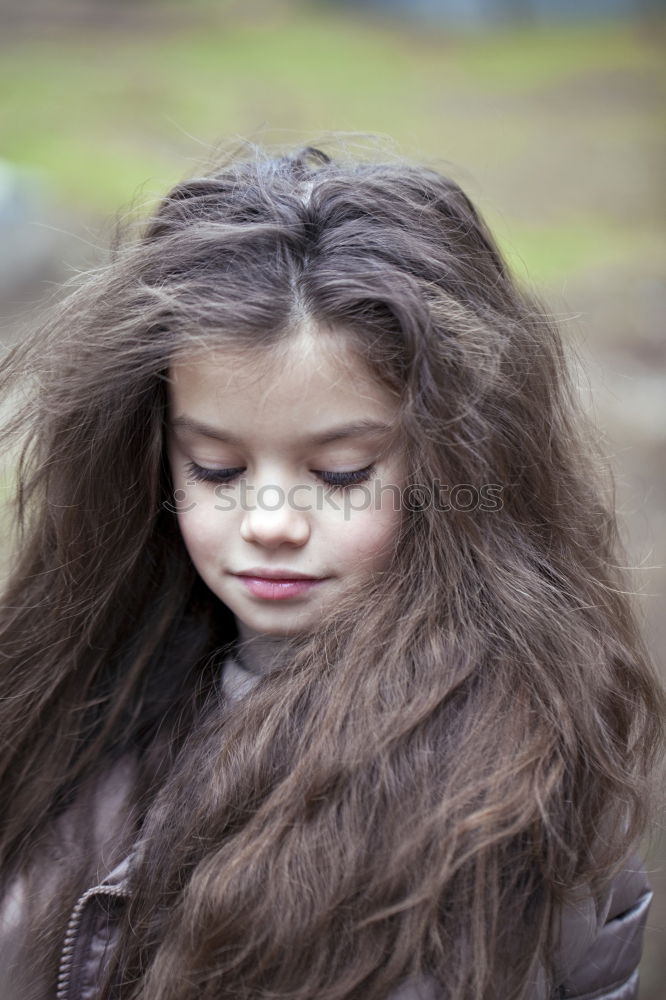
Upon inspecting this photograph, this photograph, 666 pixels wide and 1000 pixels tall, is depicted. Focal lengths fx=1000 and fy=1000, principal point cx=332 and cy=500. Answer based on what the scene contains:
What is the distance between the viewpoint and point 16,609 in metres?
1.46

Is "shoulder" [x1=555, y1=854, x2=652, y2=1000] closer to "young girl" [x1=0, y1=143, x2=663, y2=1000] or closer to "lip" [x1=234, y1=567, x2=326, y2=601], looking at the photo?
"young girl" [x1=0, y1=143, x2=663, y2=1000]

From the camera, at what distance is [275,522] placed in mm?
1142

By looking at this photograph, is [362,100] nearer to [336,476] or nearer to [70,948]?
[336,476]

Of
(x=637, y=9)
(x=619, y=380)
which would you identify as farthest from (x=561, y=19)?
(x=619, y=380)

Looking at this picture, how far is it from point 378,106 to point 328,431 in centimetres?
380

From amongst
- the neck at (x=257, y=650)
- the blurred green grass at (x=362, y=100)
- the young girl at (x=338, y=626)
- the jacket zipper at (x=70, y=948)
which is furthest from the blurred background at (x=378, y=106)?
the jacket zipper at (x=70, y=948)

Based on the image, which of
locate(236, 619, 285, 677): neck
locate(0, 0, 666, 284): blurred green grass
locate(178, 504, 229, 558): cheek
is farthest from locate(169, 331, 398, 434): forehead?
locate(0, 0, 666, 284): blurred green grass

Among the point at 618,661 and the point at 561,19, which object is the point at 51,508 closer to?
the point at 618,661

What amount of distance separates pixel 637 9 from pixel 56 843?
4.50 meters

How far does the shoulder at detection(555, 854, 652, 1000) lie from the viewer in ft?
3.87

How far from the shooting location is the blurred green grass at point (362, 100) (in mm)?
4266

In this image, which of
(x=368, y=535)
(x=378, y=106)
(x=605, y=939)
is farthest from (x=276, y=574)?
(x=378, y=106)

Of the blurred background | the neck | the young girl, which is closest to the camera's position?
the young girl

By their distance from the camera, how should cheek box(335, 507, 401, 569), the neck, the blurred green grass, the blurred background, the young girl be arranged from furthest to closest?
the blurred green grass → the blurred background → the neck → cheek box(335, 507, 401, 569) → the young girl
